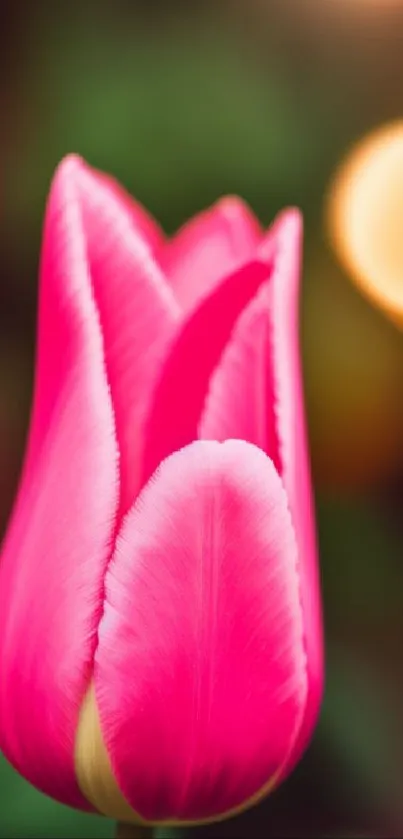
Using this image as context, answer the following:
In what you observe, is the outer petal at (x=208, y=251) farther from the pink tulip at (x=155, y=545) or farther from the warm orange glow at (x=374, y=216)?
the warm orange glow at (x=374, y=216)

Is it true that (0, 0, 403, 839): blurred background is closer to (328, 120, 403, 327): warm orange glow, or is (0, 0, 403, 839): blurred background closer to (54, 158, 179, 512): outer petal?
(328, 120, 403, 327): warm orange glow

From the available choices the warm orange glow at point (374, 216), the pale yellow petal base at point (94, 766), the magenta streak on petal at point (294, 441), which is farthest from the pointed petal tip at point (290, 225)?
the warm orange glow at point (374, 216)

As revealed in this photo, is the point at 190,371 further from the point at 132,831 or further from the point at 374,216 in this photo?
the point at 374,216

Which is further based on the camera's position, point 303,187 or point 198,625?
point 303,187

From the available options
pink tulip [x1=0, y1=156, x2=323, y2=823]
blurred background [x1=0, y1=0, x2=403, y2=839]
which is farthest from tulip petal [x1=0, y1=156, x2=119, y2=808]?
blurred background [x1=0, y1=0, x2=403, y2=839]

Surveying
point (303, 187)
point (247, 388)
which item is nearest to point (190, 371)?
point (247, 388)

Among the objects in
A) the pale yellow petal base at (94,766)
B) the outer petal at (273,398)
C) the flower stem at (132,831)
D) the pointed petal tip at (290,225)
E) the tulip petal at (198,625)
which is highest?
the pointed petal tip at (290,225)

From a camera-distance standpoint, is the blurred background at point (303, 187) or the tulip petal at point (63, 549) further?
the blurred background at point (303, 187)
